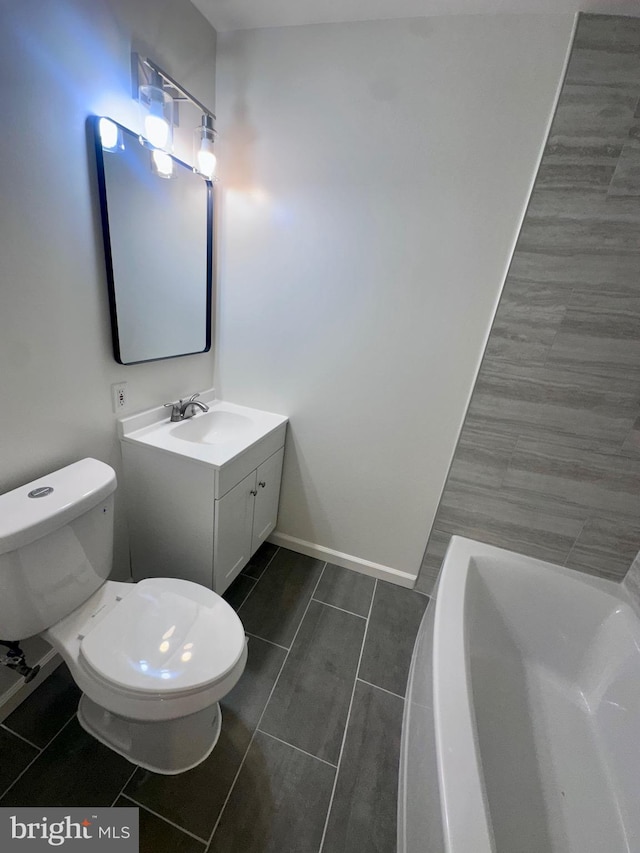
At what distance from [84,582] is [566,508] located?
183cm

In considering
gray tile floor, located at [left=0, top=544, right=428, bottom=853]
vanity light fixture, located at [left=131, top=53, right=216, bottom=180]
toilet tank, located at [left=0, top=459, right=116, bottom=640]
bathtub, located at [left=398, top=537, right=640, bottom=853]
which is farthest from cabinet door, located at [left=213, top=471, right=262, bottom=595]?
vanity light fixture, located at [left=131, top=53, right=216, bottom=180]

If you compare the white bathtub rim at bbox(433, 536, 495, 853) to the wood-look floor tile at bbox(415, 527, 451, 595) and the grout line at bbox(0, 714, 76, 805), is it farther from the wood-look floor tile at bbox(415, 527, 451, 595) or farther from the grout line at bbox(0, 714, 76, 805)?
the grout line at bbox(0, 714, 76, 805)

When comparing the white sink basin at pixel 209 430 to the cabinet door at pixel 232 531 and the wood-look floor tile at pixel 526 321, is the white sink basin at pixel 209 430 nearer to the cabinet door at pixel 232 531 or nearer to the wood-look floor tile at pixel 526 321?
the cabinet door at pixel 232 531

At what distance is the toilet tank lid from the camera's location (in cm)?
88

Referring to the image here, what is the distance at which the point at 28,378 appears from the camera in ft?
3.44

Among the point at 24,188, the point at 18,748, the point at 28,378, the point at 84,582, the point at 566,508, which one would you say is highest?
the point at 24,188

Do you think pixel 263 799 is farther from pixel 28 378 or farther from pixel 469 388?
pixel 469 388

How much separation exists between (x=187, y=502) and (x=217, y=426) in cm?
51

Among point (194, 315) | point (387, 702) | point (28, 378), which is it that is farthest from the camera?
point (194, 315)

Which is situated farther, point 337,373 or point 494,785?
point 337,373

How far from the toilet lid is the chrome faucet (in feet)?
2.35

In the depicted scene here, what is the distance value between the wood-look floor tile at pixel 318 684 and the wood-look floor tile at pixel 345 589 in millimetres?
53

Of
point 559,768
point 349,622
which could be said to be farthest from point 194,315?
point 559,768

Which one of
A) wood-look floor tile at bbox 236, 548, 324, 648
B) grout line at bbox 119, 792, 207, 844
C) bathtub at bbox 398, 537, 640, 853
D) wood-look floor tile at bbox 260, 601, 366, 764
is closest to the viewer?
bathtub at bbox 398, 537, 640, 853
